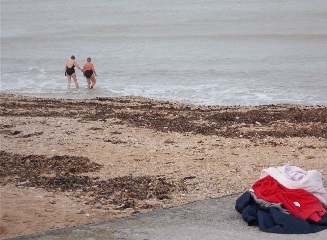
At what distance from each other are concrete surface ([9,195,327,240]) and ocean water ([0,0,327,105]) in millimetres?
12629

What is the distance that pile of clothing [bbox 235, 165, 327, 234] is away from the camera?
17.7 feet

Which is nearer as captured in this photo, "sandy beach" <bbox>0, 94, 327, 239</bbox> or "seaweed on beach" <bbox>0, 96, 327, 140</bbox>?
"sandy beach" <bbox>0, 94, 327, 239</bbox>

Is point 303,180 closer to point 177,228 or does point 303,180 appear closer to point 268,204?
point 268,204

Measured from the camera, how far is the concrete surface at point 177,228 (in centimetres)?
525

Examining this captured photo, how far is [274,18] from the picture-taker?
49000 mm

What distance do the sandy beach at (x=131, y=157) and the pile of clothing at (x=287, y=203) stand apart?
4.93 ft

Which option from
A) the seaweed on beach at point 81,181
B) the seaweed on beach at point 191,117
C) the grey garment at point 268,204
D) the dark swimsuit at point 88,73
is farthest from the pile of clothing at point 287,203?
the dark swimsuit at point 88,73

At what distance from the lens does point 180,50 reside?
34.4 m

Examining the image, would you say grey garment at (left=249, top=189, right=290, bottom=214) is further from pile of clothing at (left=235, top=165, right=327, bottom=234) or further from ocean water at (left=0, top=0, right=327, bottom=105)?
ocean water at (left=0, top=0, right=327, bottom=105)

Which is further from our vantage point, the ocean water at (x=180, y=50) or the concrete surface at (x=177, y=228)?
the ocean water at (x=180, y=50)

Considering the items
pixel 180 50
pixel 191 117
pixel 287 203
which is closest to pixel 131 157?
pixel 191 117

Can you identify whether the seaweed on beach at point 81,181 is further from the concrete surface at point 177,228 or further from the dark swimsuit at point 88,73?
the dark swimsuit at point 88,73

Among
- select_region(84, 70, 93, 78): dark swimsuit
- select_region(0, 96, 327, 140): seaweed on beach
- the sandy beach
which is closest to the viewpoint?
the sandy beach

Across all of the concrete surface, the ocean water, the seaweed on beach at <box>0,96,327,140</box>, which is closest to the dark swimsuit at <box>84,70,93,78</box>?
the ocean water
